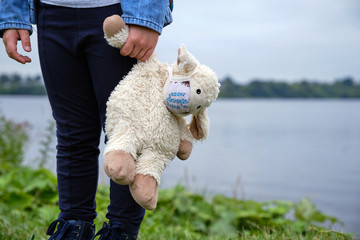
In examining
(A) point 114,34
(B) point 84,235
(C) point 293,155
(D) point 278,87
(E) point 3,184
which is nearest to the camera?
(A) point 114,34

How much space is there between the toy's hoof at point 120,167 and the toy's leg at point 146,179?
0.03 meters

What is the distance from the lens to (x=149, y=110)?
49.1 inches

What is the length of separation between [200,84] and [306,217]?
245 centimetres

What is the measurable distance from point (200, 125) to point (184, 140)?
0.08m

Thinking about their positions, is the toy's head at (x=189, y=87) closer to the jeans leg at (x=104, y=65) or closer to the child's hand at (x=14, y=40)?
the jeans leg at (x=104, y=65)

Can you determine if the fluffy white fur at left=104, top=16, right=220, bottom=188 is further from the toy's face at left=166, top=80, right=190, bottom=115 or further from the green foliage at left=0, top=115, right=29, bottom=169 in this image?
the green foliage at left=0, top=115, right=29, bottom=169

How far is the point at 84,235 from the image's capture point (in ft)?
4.88

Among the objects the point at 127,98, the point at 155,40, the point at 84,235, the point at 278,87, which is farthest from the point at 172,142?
the point at 278,87

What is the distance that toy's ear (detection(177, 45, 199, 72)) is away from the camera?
1207mm

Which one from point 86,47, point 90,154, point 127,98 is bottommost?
point 90,154

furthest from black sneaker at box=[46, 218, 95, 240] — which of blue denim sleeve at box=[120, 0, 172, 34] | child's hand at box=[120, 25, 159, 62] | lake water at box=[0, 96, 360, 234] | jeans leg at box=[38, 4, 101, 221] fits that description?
lake water at box=[0, 96, 360, 234]

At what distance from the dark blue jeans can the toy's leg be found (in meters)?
0.20

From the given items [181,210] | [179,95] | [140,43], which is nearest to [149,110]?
[179,95]

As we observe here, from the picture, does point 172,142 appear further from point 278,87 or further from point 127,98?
point 278,87
